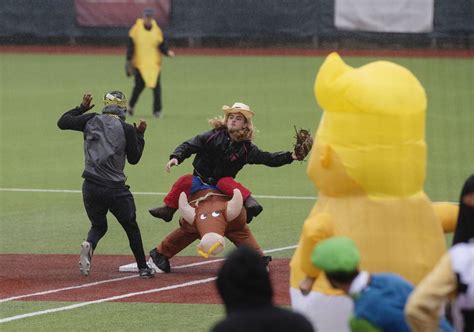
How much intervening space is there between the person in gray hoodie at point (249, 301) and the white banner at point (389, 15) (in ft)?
106

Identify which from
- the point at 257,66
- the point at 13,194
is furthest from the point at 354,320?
the point at 257,66

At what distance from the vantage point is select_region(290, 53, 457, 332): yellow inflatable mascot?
7.89 m

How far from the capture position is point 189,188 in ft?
40.9

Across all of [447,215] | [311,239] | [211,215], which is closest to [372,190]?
[311,239]

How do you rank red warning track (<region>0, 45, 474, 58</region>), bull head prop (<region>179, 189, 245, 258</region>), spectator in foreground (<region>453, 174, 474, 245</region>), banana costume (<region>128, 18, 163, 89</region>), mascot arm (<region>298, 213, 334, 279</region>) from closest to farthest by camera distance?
spectator in foreground (<region>453, 174, 474, 245</region>) → mascot arm (<region>298, 213, 334, 279</region>) → bull head prop (<region>179, 189, 245, 258</region>) → banana costume (<region>128, 18, 163, 89</region>) → red warning track (<region>0, 45, 474, 58</region>)

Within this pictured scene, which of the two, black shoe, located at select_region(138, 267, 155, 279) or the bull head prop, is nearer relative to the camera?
the bull head prop

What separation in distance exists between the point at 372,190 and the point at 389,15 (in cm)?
3034

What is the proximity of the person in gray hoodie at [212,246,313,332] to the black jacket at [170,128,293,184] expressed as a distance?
6.17m

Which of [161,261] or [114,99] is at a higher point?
[114,99]

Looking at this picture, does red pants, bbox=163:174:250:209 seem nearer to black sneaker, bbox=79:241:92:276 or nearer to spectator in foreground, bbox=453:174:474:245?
black sneaker, bbox=79:241:92:276

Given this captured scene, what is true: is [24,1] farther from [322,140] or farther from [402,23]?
[322,140]

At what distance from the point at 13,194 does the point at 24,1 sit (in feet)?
77.1

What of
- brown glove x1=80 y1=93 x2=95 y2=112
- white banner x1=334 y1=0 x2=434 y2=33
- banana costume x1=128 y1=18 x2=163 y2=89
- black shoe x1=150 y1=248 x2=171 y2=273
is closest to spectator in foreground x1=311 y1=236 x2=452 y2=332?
brown glove x1=80 y1=93 x2=95 y2=112

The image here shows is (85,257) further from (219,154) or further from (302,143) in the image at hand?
(302,143)
